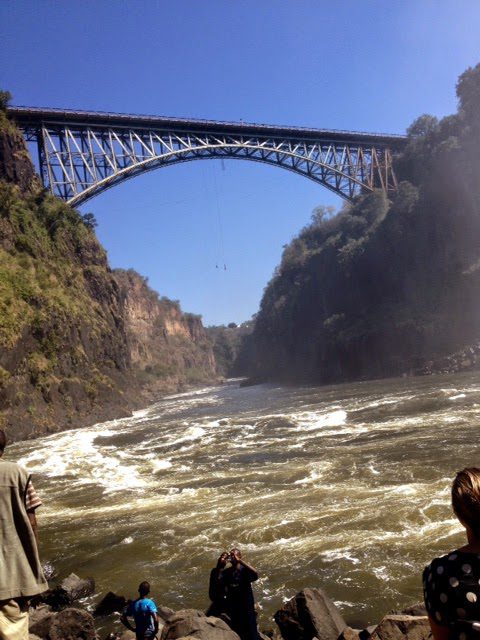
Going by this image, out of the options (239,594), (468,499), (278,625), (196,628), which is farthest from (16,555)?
(278,625)

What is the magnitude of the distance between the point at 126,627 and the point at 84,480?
30.5 ft

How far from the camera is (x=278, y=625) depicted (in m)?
5.12

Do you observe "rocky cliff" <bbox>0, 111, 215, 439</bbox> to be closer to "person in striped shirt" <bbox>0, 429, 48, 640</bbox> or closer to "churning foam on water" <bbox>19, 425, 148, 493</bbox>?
"churning foam on water" <bbox>19, 425, 148, 493</bbox>

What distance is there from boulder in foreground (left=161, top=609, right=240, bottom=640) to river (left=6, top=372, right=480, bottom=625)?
1.13 metres

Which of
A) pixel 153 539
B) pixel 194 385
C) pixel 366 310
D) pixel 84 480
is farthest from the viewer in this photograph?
A: pixel 194 385

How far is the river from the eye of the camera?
255 inches

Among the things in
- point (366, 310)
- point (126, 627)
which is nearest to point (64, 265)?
point (366, 310)

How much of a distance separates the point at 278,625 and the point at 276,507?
165 inches

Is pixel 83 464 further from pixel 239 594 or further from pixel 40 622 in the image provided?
pixel 239 594

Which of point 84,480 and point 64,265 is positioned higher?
point 64,265

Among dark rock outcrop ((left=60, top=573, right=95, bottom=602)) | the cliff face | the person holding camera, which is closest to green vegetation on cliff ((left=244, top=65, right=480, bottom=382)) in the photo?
the cliff face

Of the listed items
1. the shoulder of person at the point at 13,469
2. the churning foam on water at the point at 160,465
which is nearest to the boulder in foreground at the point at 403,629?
the shoulder of person at the point at 13,469

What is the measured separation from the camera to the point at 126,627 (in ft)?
17.8

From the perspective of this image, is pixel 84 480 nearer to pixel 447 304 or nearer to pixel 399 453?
pixel 399 453
